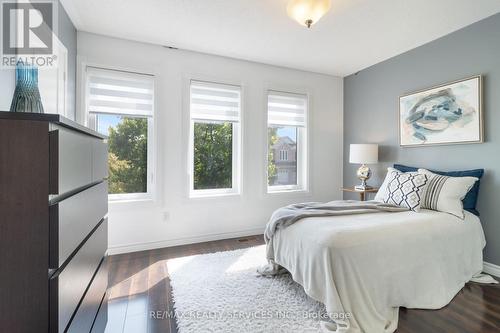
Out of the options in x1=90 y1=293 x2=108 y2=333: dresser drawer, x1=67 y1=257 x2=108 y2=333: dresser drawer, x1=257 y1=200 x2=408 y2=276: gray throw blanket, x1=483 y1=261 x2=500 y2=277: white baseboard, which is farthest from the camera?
x1=483 y1=261 x2=500 y2=277: white baseboard

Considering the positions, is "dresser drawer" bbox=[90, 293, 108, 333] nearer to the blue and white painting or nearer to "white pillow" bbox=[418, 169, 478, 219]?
"white pillow" bbox=[418, 169, 478, 219]

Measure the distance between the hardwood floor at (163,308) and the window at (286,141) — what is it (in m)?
2.16

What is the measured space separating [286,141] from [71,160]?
3388 mm

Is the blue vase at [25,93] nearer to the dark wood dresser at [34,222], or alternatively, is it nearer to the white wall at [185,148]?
the dark wood dresser at [34,222]

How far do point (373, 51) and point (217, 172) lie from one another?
268 centimetres

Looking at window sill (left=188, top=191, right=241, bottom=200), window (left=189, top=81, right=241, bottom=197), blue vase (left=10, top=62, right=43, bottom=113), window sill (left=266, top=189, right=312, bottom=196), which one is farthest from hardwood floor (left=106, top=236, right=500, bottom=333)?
window sill (left=266, top=189, right=312, bottom=196)

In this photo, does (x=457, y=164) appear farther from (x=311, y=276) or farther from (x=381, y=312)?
(x=311, y=276)

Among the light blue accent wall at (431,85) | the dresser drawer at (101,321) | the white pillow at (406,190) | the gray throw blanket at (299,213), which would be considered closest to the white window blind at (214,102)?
the gray throw blanket at (299,213)

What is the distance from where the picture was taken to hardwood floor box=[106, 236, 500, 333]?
1.70 meters

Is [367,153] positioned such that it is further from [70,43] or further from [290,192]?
[70,43]

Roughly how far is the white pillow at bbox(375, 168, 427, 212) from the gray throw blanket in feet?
0.31

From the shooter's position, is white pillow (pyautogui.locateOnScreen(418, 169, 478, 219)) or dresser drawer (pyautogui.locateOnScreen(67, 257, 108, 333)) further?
white pillow (pyautogui.locateOnScreen(418, 169, 478, 219))

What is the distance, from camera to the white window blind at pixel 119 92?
9.47ft

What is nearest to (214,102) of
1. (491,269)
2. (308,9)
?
(308,9)
